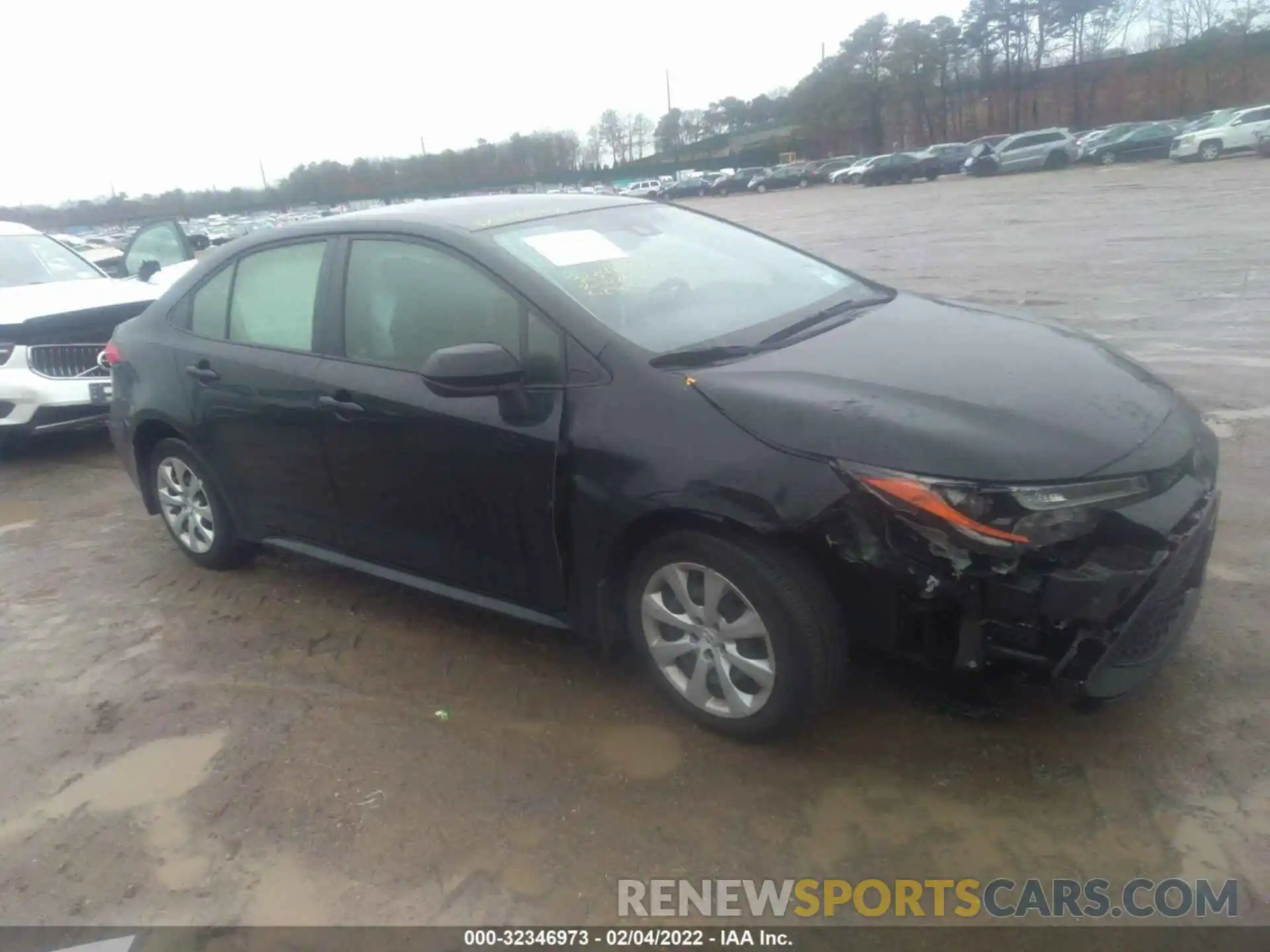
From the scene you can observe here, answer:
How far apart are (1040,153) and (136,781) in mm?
42685

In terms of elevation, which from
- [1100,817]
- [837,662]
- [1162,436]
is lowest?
[1100,817]

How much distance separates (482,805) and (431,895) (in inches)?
14.6

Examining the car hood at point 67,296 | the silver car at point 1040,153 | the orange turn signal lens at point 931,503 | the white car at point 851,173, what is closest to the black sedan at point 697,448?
the orange turn signal lens at point 931,503

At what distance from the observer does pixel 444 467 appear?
11.8 feet

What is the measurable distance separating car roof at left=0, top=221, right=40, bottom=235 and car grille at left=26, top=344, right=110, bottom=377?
2.59 m

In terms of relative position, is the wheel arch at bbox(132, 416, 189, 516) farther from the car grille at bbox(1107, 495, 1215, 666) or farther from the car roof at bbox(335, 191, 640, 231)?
the car grille at bbox(1107, 495, 1215, 666)

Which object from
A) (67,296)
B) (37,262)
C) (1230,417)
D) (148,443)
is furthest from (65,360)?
(1230,417)

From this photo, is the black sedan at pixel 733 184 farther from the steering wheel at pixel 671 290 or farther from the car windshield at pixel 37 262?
the steering wheel at pixel 671 290

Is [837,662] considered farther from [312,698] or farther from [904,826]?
[312,698]

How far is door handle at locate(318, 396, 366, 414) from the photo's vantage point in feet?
12.5

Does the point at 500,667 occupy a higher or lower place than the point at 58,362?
lower

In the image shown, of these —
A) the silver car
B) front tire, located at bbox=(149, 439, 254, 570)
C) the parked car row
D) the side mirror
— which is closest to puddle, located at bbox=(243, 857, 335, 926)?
the side mirror

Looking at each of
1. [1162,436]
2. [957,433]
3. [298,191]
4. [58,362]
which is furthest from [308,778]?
[298,191]

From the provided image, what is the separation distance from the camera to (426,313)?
147 inches
